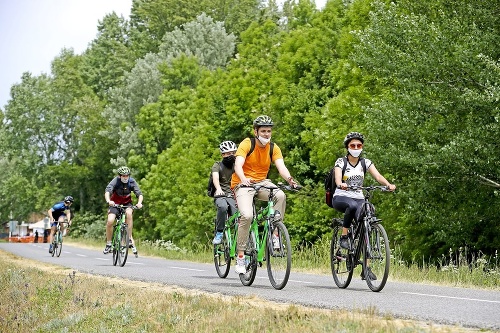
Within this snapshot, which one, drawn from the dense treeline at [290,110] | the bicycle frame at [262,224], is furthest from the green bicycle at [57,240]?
the bicycle frame at [262,224]

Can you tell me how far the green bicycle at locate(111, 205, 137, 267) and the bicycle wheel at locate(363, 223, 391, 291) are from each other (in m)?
8.55

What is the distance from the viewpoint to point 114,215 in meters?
19.1

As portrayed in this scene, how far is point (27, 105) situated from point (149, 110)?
29477 millimetres

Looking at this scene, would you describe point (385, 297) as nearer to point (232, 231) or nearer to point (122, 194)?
point (232, 231)

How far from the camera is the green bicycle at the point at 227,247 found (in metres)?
13.1

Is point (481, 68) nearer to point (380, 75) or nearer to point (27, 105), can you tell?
point (380, 75)

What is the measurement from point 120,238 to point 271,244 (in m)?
8.09

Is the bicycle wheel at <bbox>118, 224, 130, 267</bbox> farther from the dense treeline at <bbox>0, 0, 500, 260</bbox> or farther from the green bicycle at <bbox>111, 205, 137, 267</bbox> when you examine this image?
the dense treeline at <bbox>0, 0, 500, 260</bbox>

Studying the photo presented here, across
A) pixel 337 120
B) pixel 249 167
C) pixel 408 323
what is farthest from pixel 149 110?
pixel 408 323

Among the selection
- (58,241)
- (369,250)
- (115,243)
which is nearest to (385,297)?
(369,250)

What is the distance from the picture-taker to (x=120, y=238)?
62.0ft

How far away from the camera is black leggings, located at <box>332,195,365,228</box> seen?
1126 centimetres

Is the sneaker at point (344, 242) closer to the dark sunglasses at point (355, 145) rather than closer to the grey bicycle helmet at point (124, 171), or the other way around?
the dark sunglasses at point (355, 145)

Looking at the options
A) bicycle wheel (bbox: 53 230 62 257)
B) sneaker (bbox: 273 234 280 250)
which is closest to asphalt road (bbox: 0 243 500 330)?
sneaker (bbox: 273 234 280 250)
